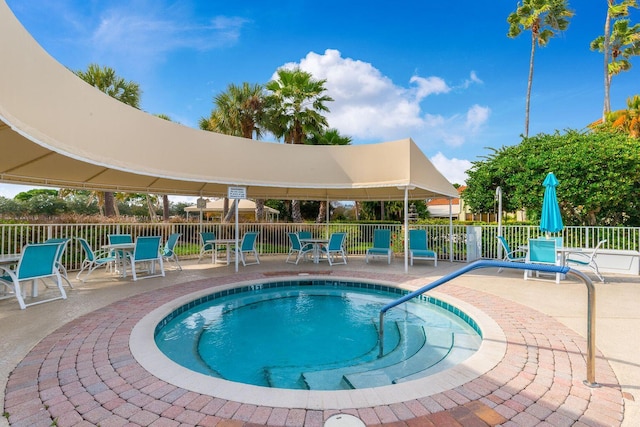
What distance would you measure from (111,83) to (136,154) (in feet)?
36.0

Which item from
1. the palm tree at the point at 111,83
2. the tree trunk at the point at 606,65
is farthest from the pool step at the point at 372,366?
the tree trunk at the point at 606,65

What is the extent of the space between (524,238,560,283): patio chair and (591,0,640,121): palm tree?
2085 cm

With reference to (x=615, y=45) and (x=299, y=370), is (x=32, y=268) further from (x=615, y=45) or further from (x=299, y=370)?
(x=615, y=45)

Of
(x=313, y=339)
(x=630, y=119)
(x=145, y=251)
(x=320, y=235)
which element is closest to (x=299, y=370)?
(x=313, y=339)

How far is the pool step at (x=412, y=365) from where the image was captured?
3406 mm

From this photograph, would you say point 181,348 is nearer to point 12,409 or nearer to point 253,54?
point 12,409

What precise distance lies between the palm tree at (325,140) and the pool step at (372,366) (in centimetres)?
1559

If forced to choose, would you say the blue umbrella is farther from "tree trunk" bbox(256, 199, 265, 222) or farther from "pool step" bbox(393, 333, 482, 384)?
"tree trunk" bbox(256, 199, 265, 222)

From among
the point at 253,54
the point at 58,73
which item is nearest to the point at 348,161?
the point at 253,54

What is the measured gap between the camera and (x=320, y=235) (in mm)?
14961

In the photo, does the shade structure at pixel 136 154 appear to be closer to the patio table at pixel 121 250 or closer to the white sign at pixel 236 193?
the white sign at pixel 236 193

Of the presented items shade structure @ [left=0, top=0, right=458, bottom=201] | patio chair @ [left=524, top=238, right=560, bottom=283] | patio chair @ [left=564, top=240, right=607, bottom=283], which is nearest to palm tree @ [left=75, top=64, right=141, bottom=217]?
shade structure @ [left=0, top=0, right=458, bottom=201]

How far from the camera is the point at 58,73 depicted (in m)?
6.49

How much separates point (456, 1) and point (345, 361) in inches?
646
